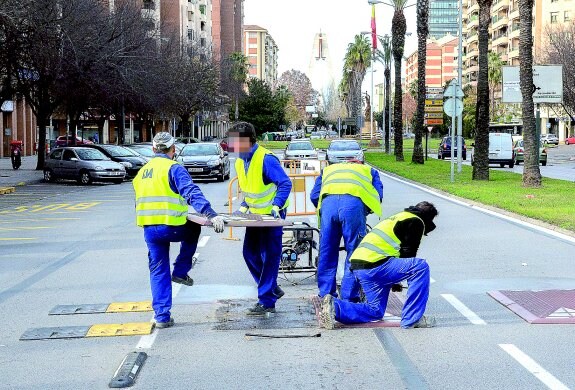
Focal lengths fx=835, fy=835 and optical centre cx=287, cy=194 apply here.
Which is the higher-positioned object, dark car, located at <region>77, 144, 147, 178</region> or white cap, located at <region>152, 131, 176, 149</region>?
white cap, located at <region>152, 131, 176, 149</region>

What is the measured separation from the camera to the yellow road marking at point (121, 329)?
24.5 ft

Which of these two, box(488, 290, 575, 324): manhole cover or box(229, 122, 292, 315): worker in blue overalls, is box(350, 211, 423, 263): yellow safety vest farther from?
box(488, 290, 575, 324): manhole cover

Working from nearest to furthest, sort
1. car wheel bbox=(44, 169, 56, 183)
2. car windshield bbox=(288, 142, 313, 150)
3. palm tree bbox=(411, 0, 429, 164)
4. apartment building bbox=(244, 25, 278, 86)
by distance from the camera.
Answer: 1. car wheel bbox=(44, 169, 56, 183)
2. palm tree bbox=(411, 0, 429, 164)
3. car windshield bbox=(288, 142, 313, 150)
4. apartment building bbox=(244, 25, 278, 86)

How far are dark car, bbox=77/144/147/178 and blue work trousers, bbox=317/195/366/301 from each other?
2860 centimetres

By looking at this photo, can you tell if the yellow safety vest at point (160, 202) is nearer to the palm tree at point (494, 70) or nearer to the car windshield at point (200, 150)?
the car windshield at point (200, 150)

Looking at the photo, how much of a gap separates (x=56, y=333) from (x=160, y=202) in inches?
59.3

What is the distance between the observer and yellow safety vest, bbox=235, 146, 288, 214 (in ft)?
26.9

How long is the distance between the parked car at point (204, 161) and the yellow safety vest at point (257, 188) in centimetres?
2374

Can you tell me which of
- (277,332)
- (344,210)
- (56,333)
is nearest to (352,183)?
(344,210)

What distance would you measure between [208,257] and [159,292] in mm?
4801

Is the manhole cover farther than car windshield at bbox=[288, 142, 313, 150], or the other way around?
car windshield at bbox=[288, 142, 313, 150]

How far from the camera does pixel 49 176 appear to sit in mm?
34469

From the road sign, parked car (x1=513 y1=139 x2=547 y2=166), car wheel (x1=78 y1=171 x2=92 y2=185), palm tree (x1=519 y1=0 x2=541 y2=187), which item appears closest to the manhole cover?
palm tree (x1=519 y1=0 x2=541 y2=187)

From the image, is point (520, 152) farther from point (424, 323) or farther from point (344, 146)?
point (424, 323)
